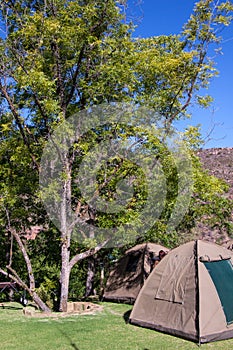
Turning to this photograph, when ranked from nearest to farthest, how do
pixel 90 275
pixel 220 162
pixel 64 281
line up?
pixel 64 281 → pixel 90 275 → pixel 220 162

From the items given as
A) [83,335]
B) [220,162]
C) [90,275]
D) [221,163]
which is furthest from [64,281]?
[220,162]

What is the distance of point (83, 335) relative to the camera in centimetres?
665

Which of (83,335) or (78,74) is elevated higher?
(78,74)

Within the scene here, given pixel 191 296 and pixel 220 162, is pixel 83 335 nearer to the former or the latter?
pixel 191 296

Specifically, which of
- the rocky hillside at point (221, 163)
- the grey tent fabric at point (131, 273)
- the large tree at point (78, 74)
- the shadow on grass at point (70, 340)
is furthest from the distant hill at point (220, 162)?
the shadow on grass at point (70, 340)

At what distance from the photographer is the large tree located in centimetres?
908

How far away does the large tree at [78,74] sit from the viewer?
908cm

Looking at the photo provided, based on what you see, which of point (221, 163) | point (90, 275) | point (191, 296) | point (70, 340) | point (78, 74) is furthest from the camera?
point (221, 163)

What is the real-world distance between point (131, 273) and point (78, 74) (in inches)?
209

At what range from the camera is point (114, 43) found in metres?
9.62

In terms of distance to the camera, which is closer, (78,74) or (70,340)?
(70,340)

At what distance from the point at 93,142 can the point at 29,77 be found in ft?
7.28

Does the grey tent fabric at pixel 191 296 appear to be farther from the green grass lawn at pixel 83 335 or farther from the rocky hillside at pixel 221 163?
the rocky hillside at pixel 221 163

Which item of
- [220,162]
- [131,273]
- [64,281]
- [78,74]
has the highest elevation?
[220,162]
